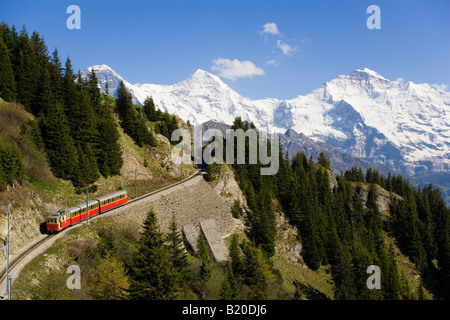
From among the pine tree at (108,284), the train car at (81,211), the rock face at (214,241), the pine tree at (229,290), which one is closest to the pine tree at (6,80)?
the train car at (81,211)

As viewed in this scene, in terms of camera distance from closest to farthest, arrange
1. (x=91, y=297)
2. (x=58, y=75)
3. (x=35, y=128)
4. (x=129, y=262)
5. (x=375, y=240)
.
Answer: (x=91, y=297)
(x=129, y=262)
(x=35, y=128)
(x=58, y=75)
(x=375, y=240)

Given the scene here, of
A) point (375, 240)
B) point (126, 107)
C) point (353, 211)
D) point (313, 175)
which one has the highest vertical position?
point (126, 107)

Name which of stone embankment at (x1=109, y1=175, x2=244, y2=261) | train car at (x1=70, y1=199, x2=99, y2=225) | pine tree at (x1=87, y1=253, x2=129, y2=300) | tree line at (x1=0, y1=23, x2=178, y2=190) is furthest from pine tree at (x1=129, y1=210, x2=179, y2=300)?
tree line at (x1=0, y1=23, x2=178, y2=190)

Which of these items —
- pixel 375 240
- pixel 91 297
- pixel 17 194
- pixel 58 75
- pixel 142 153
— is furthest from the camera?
pixel 375 240

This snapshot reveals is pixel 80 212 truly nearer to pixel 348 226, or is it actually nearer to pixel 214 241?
pixel 214 241

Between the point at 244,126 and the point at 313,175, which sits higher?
the point at 244,126

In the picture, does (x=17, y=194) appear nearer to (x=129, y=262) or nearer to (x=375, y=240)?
(x=129, y=262)

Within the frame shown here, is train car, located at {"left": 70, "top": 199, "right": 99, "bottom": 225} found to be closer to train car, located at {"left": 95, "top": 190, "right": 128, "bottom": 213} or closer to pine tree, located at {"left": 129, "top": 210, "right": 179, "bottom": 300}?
train car, located at {"left": 95, "top": 190, "right": 128, "bottom": 213}
